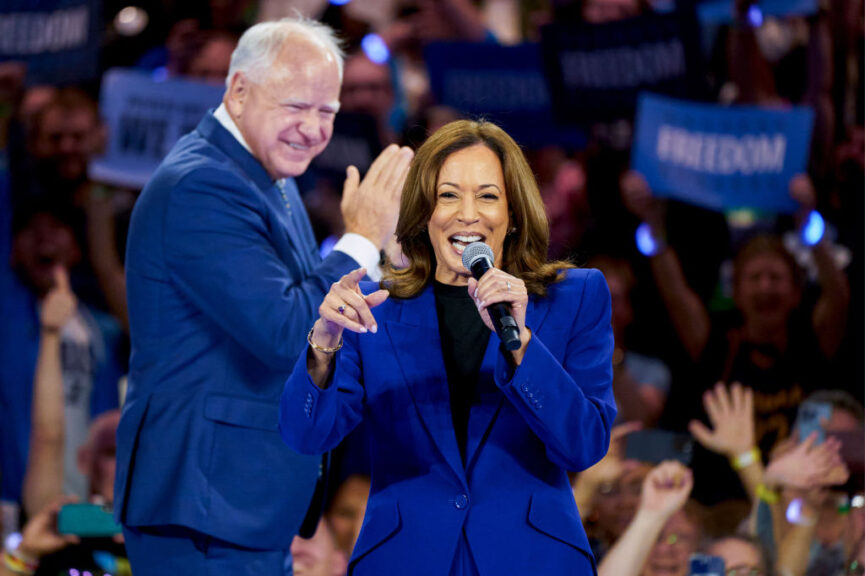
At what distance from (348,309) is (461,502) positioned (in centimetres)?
35

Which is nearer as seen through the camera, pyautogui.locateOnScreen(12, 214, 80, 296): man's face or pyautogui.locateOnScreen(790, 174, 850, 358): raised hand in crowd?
pyautogui.locateOnScreen(790, 174, 850, 358): raised hand in crowd

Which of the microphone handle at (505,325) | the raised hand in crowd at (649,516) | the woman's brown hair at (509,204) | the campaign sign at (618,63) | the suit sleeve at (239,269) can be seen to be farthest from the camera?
the campaign sign at (618,63)

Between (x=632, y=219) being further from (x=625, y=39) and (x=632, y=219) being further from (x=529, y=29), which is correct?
(x=529, y=29)

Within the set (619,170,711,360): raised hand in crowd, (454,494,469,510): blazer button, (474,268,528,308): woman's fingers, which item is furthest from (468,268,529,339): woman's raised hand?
(619,170,711,360): raised hand in crowd

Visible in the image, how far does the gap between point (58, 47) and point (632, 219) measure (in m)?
2.70

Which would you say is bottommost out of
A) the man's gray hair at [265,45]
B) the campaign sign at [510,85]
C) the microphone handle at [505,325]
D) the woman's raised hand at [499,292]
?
the campaign sign at [510,85]

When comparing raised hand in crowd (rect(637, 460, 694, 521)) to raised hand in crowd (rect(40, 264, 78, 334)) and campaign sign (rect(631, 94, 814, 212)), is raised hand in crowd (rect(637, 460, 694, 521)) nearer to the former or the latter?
campaign sign (rect(631, 94, 814, 212))

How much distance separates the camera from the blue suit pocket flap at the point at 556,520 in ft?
6.07

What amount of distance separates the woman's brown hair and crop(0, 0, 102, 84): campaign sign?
3.84 metres

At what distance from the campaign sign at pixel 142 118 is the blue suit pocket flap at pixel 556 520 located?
3.74 m

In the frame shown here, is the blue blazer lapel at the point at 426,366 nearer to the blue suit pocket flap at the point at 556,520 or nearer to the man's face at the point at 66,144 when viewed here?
the blue suit pocket flap at the point at 556,520

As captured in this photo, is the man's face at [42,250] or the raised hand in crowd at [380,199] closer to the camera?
the raised hand in crowd at [380,199]

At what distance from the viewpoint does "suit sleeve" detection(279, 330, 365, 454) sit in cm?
188

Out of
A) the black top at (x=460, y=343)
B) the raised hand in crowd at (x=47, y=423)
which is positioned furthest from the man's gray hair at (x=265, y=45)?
the raised hand in crowd at (x=47, y=423)
